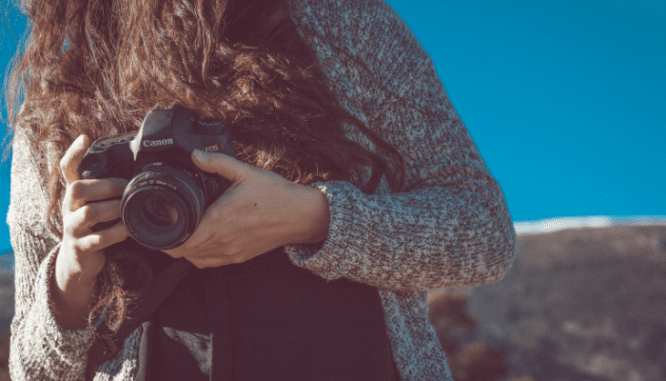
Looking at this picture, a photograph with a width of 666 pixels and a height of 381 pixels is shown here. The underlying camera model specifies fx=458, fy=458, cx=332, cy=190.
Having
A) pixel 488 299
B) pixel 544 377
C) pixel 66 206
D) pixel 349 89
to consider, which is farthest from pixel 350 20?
pixel 488 299

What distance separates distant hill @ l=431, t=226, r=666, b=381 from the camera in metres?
2.20

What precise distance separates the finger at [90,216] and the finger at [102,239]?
10mm

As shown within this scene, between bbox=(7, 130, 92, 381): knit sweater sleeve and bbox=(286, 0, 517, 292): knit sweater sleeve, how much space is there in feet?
0.95

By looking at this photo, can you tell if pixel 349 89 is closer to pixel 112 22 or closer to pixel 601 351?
pixel 112 22

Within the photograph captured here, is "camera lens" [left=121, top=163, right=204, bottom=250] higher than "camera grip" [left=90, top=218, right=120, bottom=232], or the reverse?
"camera lens" [left=121, top=163, right=204, bottom=250]

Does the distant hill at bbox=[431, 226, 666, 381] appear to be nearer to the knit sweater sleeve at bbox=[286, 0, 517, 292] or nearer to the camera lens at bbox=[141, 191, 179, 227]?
the knit sweater sleeve at bbox=[286, 0, 517, 292]

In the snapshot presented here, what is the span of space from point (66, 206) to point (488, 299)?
252 cm

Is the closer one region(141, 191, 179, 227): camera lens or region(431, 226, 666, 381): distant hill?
region(141, 191, 179, 227): camera lens

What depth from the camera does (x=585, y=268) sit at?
2.63 metres

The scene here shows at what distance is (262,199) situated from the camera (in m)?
0.48

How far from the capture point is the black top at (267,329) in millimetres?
470

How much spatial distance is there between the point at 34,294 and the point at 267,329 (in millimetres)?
369

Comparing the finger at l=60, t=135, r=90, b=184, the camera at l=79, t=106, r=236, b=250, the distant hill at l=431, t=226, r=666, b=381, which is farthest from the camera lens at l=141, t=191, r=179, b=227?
the distant hill at l=431, t=226, r=666, b=381

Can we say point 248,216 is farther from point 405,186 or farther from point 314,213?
point 405,186
